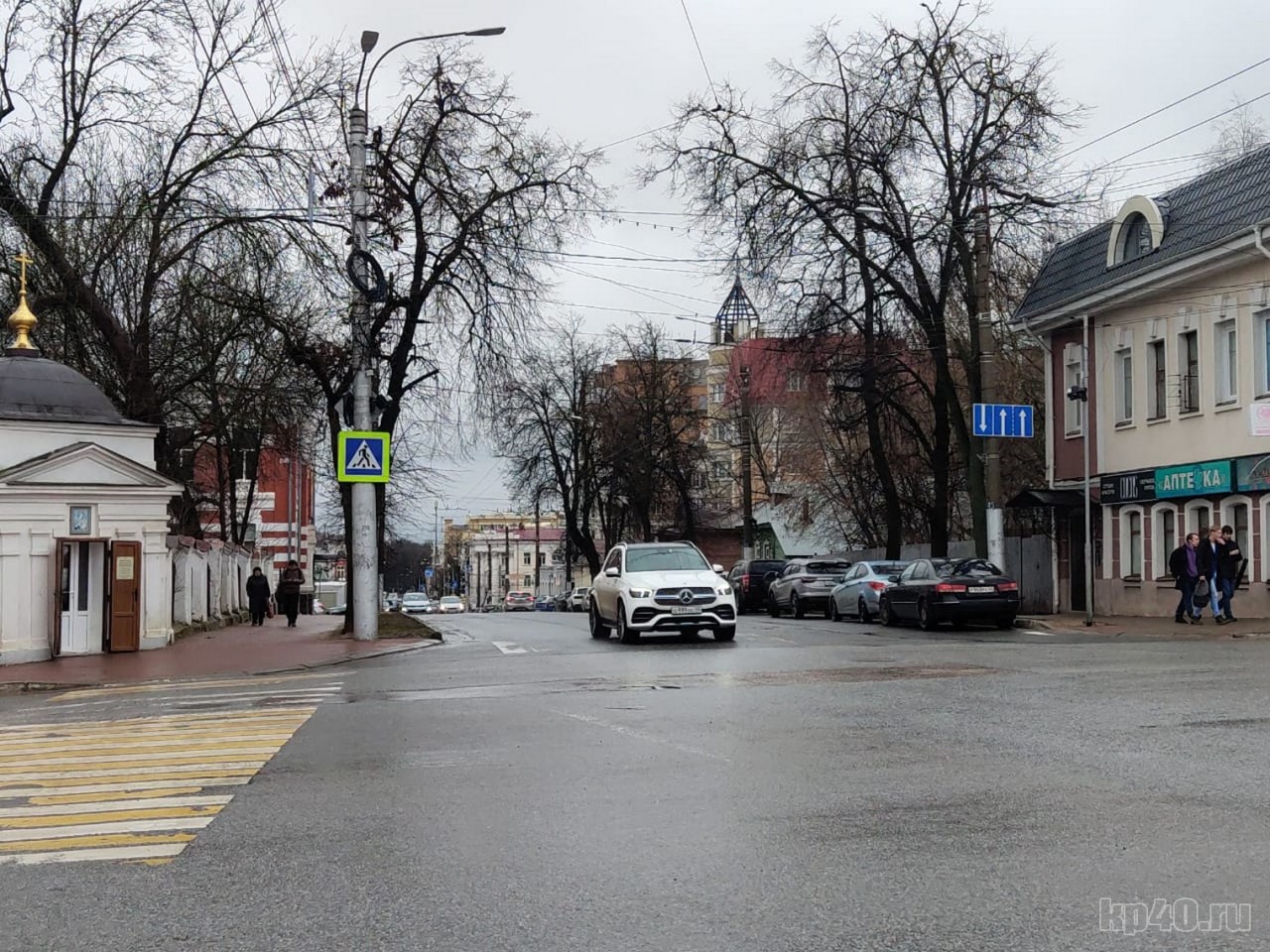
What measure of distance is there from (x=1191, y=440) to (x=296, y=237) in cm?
1983

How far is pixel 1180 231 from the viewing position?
30.4 m

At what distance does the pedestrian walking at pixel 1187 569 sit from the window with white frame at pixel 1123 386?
6940 millimetres

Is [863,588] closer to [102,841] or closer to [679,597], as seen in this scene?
[679,597]

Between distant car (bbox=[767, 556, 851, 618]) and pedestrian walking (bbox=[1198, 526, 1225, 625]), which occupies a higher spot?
pedestrian walking (bbox=[1198, 526, 1225, 625])

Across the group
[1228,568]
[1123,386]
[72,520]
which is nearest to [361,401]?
[72,520]

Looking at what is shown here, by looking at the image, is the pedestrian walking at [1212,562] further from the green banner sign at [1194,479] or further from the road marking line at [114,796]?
the road marking line at [114,796]

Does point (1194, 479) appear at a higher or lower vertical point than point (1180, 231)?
lower

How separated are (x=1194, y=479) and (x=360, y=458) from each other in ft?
57.5

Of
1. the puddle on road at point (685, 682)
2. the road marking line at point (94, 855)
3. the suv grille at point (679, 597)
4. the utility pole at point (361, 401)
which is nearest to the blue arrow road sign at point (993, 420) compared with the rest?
the suv grille at point (679, 597)

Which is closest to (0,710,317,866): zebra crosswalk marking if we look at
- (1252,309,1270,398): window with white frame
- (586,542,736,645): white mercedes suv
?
(586,542,736,645): white mercedes suv

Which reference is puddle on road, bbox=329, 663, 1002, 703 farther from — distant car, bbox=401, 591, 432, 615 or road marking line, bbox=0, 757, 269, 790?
distant car, bbox=401, 591, 432, 615

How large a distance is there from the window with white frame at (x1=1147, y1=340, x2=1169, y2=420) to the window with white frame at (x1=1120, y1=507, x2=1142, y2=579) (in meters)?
2.34

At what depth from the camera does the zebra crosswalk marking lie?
7.45m

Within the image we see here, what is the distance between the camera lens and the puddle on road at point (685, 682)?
14.8m
